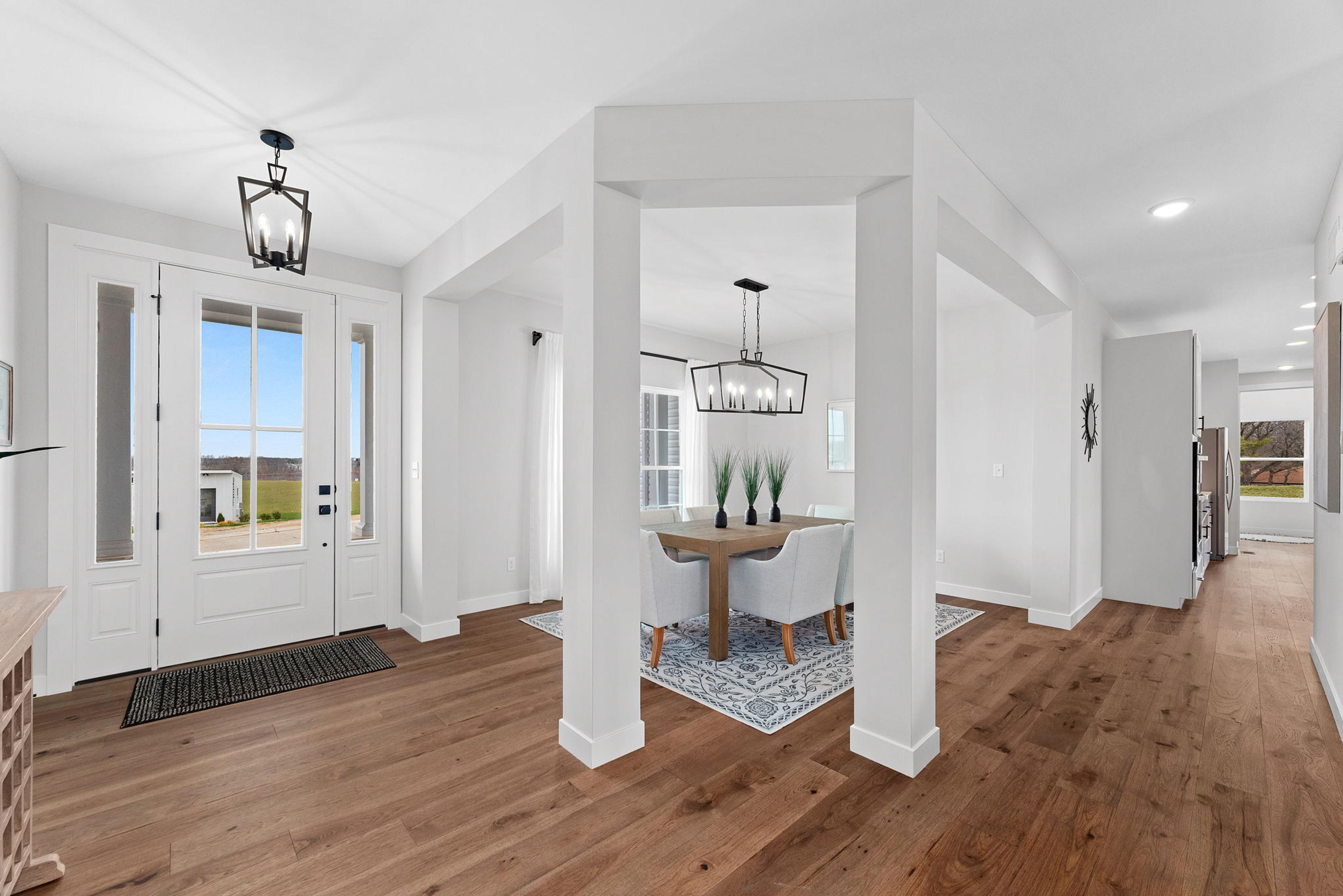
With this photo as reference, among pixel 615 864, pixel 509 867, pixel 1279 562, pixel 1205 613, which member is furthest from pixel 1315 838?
pixel 1279 562

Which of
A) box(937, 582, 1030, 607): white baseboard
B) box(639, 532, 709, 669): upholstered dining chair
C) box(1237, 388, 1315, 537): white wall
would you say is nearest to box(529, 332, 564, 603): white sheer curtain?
box(639, 532, 709, 669): upholstered dining chair

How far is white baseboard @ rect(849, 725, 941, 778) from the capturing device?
2.27 meters

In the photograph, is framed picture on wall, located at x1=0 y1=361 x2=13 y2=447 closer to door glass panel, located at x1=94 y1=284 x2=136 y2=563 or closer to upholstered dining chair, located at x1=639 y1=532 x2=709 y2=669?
door glass panel, located at x1=94 y1=284 x2=136 y2=563

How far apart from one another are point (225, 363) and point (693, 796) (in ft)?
11.6

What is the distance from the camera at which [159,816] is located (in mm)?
2012

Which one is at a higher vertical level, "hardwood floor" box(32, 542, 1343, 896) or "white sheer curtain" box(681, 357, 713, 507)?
"white sheer curtain" box(681, 357, 713, 507)

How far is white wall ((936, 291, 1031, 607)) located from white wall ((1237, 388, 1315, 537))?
697cm

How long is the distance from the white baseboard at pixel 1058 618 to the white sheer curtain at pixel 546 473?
3.60m

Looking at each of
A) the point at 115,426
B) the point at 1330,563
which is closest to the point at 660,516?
the point at 115,426

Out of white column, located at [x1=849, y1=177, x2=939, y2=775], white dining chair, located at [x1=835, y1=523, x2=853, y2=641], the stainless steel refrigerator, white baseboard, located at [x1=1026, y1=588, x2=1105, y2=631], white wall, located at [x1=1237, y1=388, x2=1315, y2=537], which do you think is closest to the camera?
white column, located at [x1=849, y1=177, x2=939, y2=775]

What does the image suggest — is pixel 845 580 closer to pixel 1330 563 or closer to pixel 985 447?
pixel 985 447

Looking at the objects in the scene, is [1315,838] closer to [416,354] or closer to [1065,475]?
[1065,475]

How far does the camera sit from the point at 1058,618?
13.8 ft

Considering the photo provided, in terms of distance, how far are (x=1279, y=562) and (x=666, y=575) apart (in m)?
7.73
